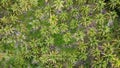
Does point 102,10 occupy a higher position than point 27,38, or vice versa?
point 102,10

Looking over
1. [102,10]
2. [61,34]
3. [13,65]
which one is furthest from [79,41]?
[13,65]

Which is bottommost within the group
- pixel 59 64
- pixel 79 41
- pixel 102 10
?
pixel 59 64

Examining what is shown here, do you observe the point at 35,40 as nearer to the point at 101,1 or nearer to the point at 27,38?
the point at 27,38

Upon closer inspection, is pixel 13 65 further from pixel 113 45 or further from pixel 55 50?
pixel 113 45

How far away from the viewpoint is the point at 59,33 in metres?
15.6

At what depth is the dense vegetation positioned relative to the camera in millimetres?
15039

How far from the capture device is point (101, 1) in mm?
15945

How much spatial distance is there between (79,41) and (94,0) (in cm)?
256

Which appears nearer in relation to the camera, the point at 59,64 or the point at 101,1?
the point at 59,64

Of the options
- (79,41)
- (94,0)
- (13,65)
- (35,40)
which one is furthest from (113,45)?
(13,65)

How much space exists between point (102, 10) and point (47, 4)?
310 cm

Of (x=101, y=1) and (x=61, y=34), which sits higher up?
(x=101, y=1)

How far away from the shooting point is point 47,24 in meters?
15.8

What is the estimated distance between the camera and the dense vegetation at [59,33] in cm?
1504
